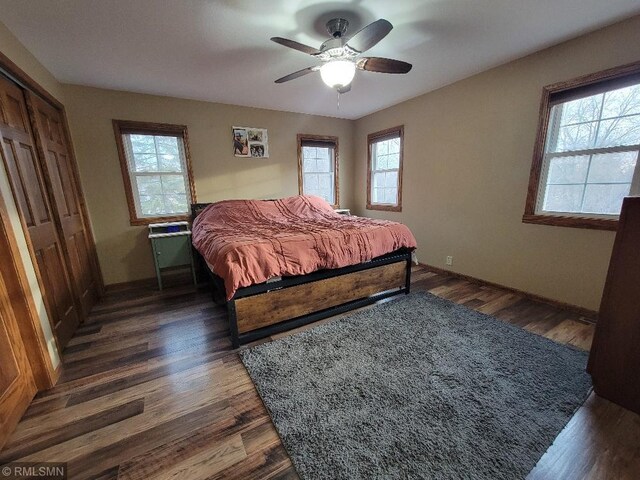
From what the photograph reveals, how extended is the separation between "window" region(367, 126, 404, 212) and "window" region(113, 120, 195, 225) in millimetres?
2845

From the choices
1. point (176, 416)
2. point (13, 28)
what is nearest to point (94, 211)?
point (13, 28)

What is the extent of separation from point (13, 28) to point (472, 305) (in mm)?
4304

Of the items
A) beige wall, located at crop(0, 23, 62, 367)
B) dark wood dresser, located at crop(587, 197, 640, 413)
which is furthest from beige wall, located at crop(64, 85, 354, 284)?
dark wood dresser, located at crop(587, 197, 640, 413)

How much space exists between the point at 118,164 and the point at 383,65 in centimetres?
313

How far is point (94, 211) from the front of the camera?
10.00 feet

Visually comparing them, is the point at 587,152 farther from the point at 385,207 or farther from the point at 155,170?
the point at 155,170

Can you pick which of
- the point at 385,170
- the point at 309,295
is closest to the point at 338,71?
the point at 309,295

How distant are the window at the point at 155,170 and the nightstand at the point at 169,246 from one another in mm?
162

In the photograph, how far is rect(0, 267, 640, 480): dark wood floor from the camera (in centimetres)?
115

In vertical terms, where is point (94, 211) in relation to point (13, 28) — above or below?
below

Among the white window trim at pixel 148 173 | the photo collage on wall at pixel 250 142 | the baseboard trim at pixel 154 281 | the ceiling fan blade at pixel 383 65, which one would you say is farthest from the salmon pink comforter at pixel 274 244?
the ceiling fan blade at pixel 383 65

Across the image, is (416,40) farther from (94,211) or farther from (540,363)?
(94,211)

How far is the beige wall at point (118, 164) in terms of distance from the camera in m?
2.93

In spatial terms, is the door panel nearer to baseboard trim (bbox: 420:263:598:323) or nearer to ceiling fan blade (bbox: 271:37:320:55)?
ceiling fan blade (bbox: 271:37:320:55)
